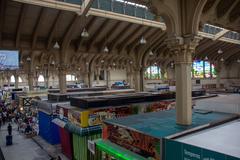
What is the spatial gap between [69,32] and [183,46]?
468 inches

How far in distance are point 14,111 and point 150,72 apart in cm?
2733

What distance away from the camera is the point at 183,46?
7293mm

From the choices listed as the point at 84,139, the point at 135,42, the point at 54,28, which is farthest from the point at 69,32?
the point at 84,139

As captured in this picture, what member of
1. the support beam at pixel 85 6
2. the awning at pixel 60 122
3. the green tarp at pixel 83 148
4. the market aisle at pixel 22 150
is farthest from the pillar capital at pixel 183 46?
the market aisle at pixel 22 150

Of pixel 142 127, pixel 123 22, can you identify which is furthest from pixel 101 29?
pixel 142 127

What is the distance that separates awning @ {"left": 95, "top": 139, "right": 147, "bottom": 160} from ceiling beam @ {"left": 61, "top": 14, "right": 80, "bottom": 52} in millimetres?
10108

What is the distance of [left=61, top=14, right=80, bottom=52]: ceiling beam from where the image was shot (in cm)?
1600

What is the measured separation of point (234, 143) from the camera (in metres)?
5.52

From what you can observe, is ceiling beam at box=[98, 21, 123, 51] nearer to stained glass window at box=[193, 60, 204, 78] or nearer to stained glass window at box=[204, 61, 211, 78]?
stained glass window at box=[193, 60, 204, 78]

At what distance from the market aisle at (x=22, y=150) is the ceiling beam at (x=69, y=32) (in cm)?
790

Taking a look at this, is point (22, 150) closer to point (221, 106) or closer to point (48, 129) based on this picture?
point (48, 129)

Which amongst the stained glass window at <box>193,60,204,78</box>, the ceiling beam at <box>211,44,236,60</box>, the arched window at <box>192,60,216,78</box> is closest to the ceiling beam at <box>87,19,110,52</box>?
the ceiling beam at <box>211,44,236,60</box>

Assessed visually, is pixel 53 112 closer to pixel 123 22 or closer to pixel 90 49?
pixel 90 49

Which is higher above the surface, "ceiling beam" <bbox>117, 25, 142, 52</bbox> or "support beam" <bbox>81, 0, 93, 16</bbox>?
"support beam" <bbox>81, 0, 93, 16</bbox>
